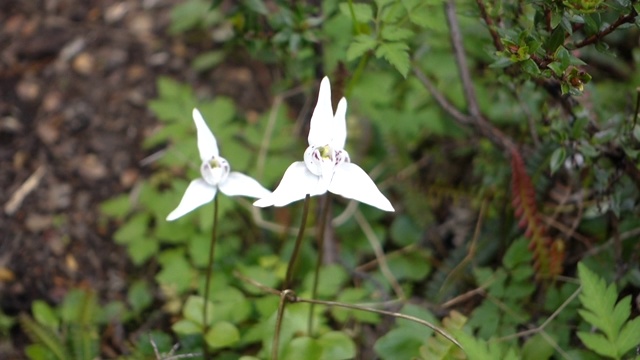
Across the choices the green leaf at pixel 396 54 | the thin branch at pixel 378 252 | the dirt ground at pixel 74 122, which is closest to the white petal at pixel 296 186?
the green leaf at pixel 396 54

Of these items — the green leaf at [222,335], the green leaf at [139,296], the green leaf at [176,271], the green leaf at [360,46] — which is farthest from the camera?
the green leaf at [139,296]

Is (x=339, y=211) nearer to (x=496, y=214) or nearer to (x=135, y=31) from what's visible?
(x=496, y=214)

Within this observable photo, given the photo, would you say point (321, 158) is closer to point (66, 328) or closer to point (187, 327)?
point (187, 327)

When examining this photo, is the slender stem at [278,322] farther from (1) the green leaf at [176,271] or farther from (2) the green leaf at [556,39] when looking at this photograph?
(2) the green leaf at [556,39]

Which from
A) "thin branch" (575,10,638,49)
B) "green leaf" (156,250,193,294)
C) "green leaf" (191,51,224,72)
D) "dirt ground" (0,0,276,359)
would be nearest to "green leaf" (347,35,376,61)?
"thin branch" (575,10,638,49)

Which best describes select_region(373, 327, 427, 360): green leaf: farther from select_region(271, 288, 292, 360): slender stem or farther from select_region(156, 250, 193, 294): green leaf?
select_region(156, 250, 193, 294): green leaf

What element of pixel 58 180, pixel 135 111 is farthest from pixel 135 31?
pixel 58 180
